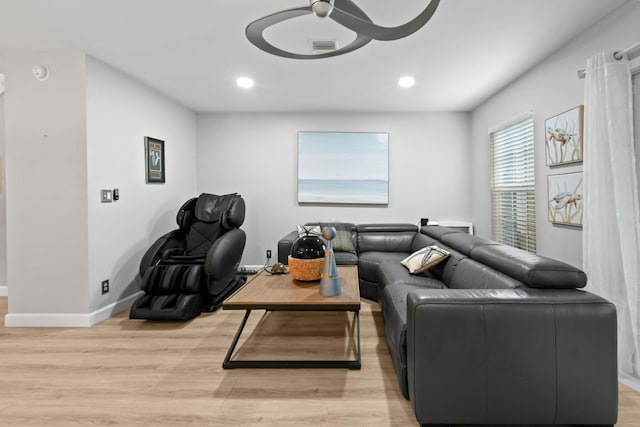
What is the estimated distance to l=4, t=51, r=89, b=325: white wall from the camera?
2.81 m

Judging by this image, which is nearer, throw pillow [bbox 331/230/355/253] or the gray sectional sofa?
the gray sectional sofa

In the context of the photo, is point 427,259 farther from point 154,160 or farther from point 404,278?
point 154,160

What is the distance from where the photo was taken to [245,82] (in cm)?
345

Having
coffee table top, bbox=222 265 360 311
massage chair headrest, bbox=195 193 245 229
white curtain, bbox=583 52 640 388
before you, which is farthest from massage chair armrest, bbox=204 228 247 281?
white curtain, bbox=583 52 640 388

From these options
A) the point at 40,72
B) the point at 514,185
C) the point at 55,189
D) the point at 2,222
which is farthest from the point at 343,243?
the point at 2,222

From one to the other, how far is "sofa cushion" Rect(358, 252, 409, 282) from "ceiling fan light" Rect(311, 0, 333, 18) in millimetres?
2523

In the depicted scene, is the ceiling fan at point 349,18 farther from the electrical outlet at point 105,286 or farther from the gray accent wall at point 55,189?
the electrical outlet at point 105,286

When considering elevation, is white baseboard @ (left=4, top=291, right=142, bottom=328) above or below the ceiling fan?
below

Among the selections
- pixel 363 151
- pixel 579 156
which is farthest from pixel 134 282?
pixel 579 156

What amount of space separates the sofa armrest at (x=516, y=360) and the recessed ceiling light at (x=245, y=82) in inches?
117

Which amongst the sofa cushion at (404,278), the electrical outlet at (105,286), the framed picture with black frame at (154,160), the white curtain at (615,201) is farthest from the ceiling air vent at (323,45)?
the electrical outlet at (105,286)

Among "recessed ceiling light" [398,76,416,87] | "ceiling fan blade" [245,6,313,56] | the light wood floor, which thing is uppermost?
"recessed ceiling light" [398,76,416,87]

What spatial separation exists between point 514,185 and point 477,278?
1929 mm

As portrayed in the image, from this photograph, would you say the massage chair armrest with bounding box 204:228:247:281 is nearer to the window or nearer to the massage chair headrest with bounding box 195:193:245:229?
the massage chair headrest with bounding box 195:193:245:229
